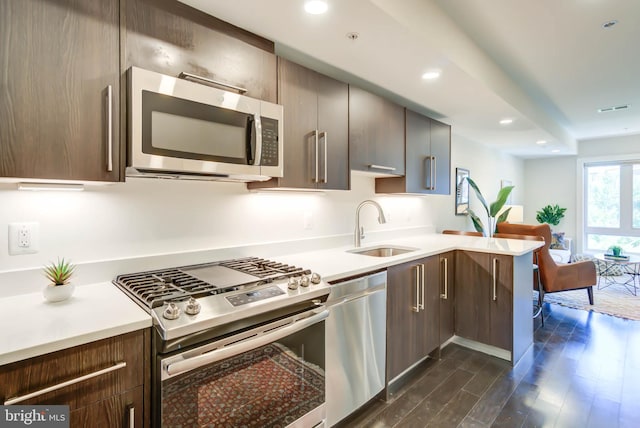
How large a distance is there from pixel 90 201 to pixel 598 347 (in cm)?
394

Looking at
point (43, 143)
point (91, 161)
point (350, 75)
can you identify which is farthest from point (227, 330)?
point (350, 75)

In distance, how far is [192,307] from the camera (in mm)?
1151

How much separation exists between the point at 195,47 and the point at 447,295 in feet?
8.30

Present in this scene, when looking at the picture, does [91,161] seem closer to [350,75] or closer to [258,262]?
[258,262]

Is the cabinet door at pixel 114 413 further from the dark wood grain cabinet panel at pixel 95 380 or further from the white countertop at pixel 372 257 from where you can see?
the white countertop at pixel 372 257

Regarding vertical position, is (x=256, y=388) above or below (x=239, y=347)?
below

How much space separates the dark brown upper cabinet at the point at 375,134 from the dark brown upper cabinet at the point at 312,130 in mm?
89

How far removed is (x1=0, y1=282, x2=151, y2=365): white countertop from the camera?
0.88 m

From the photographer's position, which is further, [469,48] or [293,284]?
[469,48]

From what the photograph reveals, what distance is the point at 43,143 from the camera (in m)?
1.13

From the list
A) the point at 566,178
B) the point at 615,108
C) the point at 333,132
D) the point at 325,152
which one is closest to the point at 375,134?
the point at 333,132

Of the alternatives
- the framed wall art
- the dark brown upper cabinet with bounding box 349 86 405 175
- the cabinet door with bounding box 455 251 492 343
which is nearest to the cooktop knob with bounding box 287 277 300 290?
the dark brown upper cabinet with bounding box 349 86 405 175

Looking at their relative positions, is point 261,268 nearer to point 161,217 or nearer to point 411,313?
point 161,217

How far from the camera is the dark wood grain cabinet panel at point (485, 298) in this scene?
260cm
